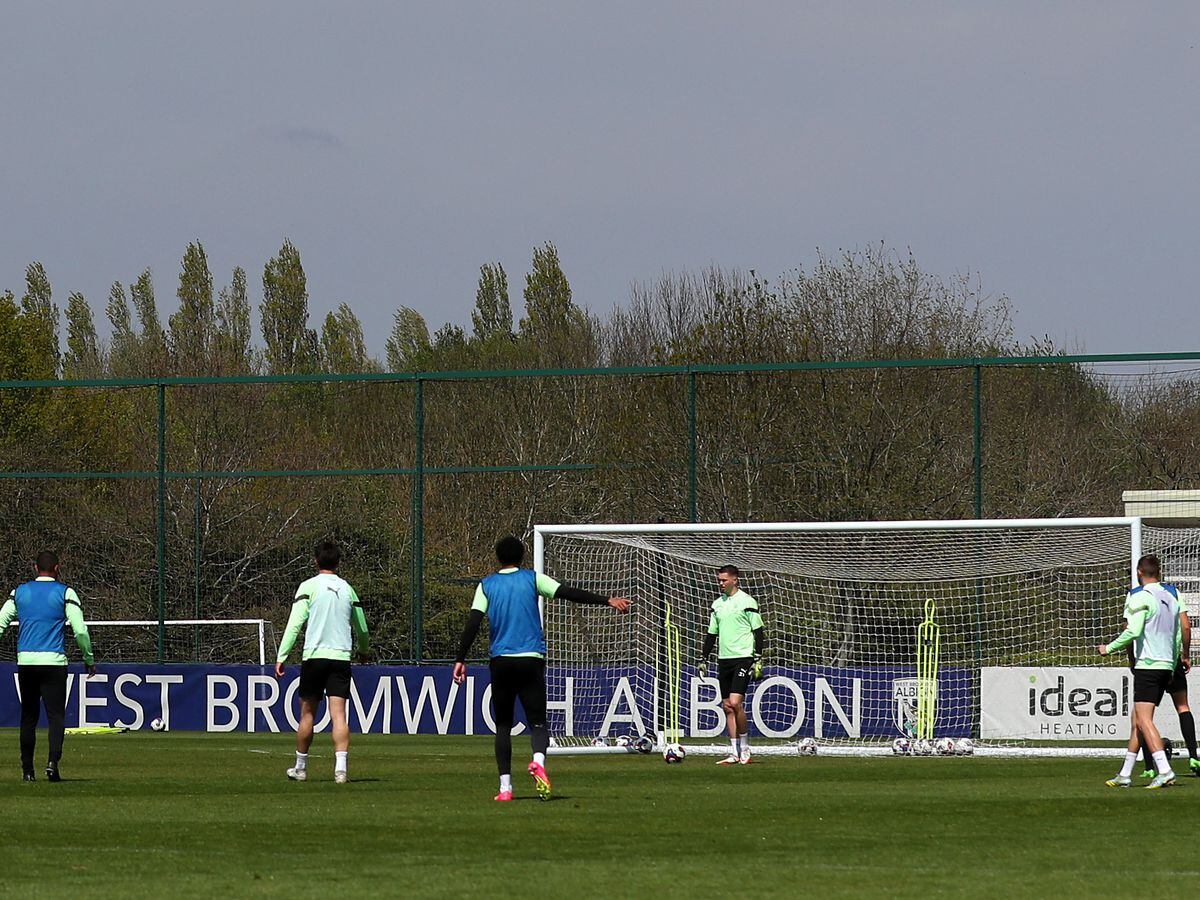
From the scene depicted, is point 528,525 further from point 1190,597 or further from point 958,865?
point 958,865

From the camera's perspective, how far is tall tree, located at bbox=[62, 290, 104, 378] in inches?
3442

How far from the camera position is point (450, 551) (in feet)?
107

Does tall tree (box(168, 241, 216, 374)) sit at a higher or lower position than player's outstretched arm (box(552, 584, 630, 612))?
higher

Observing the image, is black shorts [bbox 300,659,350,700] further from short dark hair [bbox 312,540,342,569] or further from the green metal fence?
the green metal fence

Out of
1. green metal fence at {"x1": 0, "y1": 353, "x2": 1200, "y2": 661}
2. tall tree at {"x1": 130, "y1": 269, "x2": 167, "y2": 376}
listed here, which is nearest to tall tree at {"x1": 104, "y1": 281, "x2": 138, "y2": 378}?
tall tree at {"x1": 130, "y1": 269, "x2": 167, "y2": 376}

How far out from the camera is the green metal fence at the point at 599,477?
98.4ft

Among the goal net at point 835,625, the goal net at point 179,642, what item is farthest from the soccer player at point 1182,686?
the goal net at point 179,642

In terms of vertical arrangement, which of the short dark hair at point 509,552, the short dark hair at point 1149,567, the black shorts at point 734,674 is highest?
the short dark hair at point 509,552

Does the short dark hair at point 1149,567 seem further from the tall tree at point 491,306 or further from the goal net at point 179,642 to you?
the tall tree at point 491,306

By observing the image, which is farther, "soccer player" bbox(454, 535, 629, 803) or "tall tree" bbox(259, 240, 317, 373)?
"tall tree" bbox(259, 240, 317, 373)

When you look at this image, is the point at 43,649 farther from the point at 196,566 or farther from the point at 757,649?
the point at 196,566

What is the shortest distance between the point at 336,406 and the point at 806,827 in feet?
149

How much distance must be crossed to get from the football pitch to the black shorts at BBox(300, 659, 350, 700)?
2.63 ft

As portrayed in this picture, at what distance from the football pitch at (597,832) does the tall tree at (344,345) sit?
226 feet
